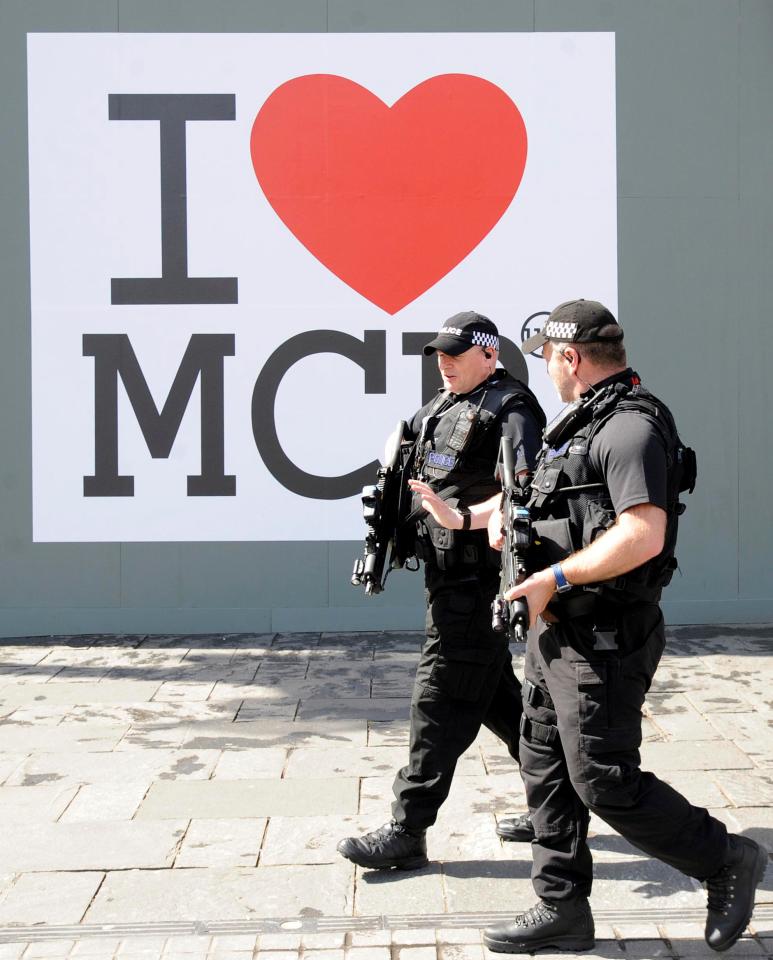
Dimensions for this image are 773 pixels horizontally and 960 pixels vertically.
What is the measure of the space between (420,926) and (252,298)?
5.10m

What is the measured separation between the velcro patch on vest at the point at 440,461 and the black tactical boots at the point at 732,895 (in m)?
→ 1.58

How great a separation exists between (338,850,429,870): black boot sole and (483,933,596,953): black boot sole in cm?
60

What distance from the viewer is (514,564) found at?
10.1 ft

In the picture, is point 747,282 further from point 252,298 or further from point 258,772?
point 258,772

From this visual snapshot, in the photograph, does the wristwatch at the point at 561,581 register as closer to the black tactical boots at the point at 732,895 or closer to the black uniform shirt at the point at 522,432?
the black uniform shirt at the point at 522,432

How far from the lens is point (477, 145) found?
7.54 meters

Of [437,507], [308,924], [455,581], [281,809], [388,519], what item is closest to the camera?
[308,924]

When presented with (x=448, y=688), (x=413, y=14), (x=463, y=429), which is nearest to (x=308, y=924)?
(x=448, y=688)

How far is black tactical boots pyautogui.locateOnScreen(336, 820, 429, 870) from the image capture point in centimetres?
374

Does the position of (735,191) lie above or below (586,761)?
above

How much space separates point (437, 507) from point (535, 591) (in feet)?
2.62

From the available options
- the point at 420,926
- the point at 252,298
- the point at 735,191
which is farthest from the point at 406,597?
the point at 420,926

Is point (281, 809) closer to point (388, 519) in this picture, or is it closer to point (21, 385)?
point (388, 519)

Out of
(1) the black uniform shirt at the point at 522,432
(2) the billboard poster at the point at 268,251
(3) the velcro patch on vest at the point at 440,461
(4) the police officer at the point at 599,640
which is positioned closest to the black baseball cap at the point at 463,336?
(1) the black uniform shirt at the point at 522,432
